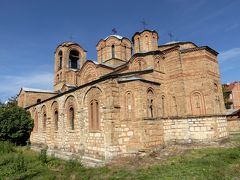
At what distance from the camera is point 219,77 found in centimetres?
1409

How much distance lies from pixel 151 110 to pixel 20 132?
13487mm

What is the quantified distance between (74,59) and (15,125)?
1063 cm

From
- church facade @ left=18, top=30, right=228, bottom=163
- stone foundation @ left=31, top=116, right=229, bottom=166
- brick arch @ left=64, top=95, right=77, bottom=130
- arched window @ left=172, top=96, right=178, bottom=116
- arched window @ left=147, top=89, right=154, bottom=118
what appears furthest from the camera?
brick arch @ left=64, top=95, right=77, bottom=130

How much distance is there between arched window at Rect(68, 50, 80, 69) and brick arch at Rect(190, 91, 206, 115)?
53.8 ft

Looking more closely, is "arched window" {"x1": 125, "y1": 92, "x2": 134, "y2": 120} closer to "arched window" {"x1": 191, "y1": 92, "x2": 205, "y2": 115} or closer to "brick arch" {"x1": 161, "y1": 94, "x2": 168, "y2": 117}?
"brick arch" {"x1": 161, "y1": 94, "x2": 168, "y2": 117}

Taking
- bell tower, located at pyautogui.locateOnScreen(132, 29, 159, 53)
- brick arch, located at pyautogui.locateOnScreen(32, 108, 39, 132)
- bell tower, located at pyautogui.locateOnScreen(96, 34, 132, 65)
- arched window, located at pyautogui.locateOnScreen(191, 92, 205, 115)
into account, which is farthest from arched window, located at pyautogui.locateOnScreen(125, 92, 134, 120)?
brick arch, located at pyautogui.locateOnScreen(32, 108, 39, 132)

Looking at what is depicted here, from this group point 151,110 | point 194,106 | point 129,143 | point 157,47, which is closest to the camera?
point 129,143

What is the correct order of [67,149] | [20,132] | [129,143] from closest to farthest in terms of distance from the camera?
[129,143] → [67,149] → [20,132]

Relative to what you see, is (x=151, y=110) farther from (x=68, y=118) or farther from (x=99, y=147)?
(x=68, y=118)

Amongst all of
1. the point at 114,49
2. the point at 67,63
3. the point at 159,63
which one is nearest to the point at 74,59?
the point at 67,63

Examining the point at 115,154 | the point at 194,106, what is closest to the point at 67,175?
the point at 115,154

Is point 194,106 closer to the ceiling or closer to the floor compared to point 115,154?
closer to the ceiling

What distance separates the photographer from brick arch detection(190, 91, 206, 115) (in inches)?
500

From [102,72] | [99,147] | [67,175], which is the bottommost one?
[67,175]
